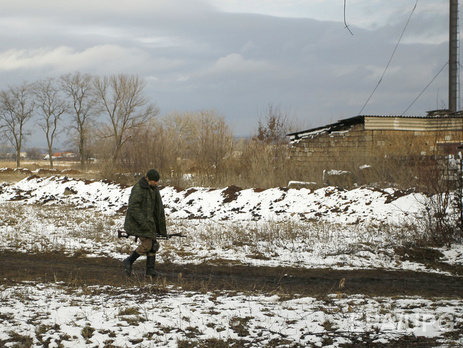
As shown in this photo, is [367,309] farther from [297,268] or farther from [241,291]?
[297,268]

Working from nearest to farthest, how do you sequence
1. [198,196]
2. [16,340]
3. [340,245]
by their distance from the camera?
[16,340], [340,245], [198,196]

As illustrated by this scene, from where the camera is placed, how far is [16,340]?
194 inches

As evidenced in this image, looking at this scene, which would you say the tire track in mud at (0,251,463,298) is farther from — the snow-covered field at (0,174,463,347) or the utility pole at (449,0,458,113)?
the utility pole at (449,0,458,113)

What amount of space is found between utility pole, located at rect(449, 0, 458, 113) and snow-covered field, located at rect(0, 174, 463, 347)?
13638 millimetres

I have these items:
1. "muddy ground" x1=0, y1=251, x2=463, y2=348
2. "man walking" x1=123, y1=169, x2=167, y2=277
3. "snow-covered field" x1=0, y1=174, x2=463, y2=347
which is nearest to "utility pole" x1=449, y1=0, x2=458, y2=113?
"snow-covered field" x1=0, y1=174, x2=463, y2=347

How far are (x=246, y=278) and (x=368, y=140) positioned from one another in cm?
1488

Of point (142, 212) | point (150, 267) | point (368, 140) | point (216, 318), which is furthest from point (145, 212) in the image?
point (368, 140)

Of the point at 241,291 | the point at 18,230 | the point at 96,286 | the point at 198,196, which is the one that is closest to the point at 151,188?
the point at 96,286

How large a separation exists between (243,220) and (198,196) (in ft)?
12.5

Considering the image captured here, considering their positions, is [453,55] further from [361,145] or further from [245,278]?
[245,278]

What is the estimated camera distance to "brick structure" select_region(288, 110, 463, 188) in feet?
69.1

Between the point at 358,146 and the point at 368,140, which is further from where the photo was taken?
the point at 358,146

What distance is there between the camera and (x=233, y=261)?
977 centimetres

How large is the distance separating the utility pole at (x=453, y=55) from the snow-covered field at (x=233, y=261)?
1364 cm
